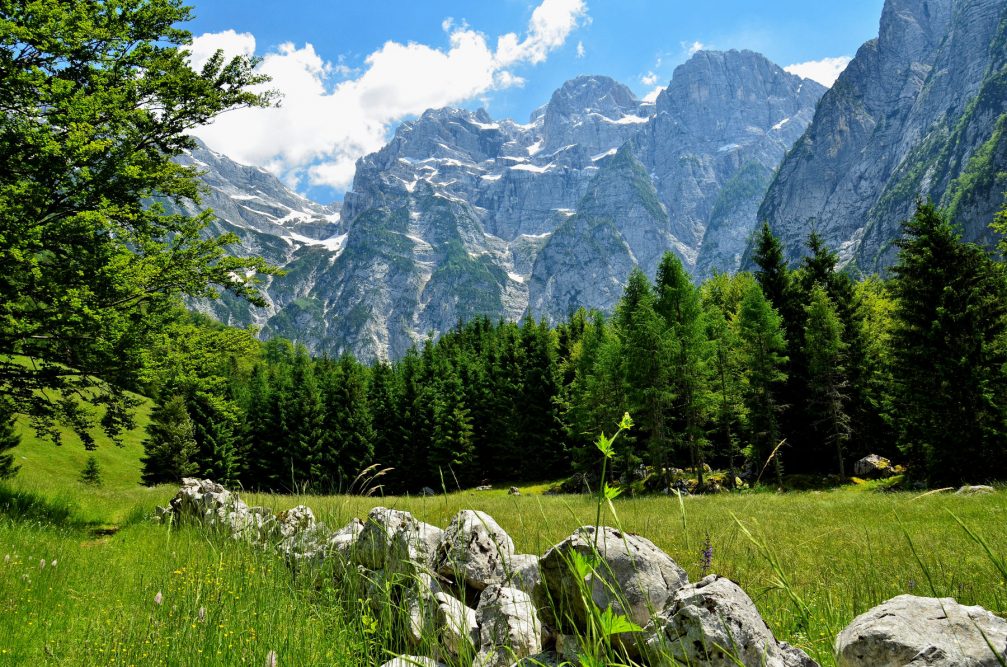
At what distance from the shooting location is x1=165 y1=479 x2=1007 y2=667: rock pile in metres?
3.19

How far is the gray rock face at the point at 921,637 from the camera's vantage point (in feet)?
10.4

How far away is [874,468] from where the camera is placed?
33.5 m

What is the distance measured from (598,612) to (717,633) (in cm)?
185

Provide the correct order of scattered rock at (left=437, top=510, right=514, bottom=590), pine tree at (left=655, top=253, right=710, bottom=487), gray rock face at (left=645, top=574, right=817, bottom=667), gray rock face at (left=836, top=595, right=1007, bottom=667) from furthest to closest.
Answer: pine tree at (left=655, top=253, right=710, bottom=487) → scattered rock at (left=437, top=510, right=514, bottom=590) → gray rock face at (left=645, top=574, right=817, bottom=667) → gray rock face at (left=836, top=595, right=1007, bottom=667)

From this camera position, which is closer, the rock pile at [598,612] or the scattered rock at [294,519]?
the rock pile at [598,612]

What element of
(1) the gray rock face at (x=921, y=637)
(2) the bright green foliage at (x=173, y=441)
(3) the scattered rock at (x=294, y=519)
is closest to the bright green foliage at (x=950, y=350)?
(1) the gray rock face at (x=921, y=637)

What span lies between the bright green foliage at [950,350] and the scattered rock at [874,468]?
258 inches

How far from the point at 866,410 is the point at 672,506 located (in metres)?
24.3

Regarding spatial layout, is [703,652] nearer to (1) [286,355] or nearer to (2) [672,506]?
(2) [672,506]

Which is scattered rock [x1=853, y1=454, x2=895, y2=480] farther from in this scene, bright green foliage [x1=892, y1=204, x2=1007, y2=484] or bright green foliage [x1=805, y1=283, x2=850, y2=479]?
bright green foliage [x1=892, y1=204, x2=1007, y2=484]

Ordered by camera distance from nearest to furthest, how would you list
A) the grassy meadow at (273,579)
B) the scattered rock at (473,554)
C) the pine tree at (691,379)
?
the grassy meadow at (273,579), the scattered rock at (473,554), the pine tree at (691,379)

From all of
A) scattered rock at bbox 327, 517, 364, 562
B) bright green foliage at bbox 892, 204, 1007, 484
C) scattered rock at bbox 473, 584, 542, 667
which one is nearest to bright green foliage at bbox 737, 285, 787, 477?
bright green foliage at bbox 892, 204, 1007, 484

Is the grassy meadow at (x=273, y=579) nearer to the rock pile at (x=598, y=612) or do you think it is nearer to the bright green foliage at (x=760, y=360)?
the rock pile at (x=598, y=612)

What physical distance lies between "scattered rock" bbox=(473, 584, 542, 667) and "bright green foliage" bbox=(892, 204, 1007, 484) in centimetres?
2685
